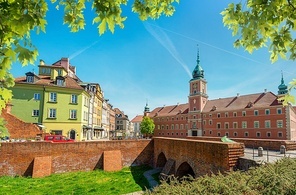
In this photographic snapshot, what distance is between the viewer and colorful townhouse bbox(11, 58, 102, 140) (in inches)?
1133

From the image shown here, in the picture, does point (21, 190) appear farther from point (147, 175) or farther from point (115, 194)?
point (147, 175)

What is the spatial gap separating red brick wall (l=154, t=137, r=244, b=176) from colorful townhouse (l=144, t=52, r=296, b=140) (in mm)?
31455

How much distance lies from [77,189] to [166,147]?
28.9 feet

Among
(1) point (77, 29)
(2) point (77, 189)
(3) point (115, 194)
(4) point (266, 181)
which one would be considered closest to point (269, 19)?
(1) point (77, 29)

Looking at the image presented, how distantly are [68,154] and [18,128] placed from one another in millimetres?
9015

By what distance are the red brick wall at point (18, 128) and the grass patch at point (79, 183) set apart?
24.8ft

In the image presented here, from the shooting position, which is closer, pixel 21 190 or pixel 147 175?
pixel 21 190

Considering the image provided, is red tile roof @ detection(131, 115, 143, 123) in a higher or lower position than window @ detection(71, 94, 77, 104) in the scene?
lower

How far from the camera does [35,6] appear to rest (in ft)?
8.15

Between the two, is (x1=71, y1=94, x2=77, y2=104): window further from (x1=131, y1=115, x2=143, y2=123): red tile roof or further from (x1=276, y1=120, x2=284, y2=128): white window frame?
(x1=131, y1=115, x2=143, y2=123): red tile roof

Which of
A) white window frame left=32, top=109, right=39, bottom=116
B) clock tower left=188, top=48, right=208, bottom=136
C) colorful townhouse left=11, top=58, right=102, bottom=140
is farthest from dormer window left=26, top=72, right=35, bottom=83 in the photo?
clock tower left=188, top=48, right=208, bottom=136

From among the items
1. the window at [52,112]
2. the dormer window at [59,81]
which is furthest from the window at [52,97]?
the dormer window at [59,81]

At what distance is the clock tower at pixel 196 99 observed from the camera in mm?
58406

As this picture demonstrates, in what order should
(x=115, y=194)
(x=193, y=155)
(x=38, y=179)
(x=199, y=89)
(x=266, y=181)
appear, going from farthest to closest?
(x=199, y=89), (x=38, y=179), (x=115, y=194), (x=193, y=155), (x=266, y=181)
